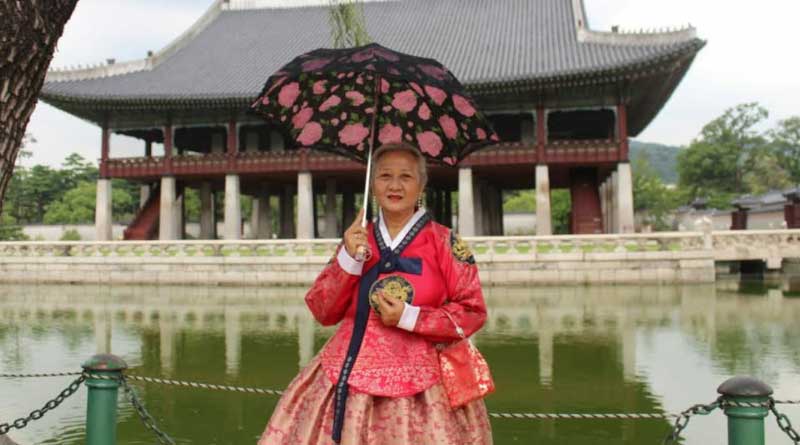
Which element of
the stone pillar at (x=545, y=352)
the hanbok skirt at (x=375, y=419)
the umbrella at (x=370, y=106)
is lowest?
the stone pillar at (x=545, y=352)

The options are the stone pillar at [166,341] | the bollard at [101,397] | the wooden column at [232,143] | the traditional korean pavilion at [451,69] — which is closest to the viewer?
the bollard at [101,397]

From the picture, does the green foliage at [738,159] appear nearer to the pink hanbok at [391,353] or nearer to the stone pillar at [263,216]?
the stone pillar at [263,216]

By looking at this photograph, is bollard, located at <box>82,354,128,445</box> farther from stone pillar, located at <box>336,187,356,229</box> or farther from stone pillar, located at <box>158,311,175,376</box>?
stone pillar, located at <box>336,187,356,229</box>

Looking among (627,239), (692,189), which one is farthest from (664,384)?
(692,189)

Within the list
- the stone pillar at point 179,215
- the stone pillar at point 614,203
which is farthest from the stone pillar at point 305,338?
the stone pillar at point 179,215

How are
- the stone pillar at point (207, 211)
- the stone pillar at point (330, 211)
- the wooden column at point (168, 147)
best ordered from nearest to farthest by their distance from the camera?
1. the wooden column at point (168, 147)
2. the stone pillar at point (330, 211)
3. the stone pillar at point (207, 211)

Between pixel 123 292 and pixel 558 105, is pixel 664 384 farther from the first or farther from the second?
pixel 558 105

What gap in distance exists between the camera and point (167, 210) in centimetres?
2764

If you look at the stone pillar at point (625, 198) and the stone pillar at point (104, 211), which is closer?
the stone pillar at point (625, 198)

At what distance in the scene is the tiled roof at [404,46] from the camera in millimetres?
25047

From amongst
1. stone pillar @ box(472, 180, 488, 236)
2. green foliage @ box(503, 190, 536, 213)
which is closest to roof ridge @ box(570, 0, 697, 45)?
stone pillar @ box(472, 180, 488, 236)

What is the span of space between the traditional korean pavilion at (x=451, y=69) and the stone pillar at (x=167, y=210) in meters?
0.07

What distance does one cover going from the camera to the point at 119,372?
387cm

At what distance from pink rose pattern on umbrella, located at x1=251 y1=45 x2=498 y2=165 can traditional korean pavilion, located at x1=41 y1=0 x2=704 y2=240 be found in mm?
19170
